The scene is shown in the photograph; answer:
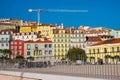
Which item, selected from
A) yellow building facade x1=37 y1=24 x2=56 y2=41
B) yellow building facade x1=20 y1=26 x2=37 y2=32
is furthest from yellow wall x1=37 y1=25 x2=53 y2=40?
yellow building facade x1=20 y1=26 x2=37 y2=32

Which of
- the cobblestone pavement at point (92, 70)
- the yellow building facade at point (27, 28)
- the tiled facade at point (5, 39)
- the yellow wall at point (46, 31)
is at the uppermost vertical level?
the yellow building facade at point (27, 28)

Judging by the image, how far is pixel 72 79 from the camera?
29.0 feet

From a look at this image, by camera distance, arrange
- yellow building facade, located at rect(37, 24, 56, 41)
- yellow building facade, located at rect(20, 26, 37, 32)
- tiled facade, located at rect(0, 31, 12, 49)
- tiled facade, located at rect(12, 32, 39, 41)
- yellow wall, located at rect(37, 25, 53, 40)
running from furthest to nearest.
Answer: yellow building facade, located at rect(20, 26, 37, 32) → yellow building facade, located at rect(37, 24, 56, 41) → yellow wall, located at rect(37, 25, 53, 40) → tiled facade, located at rect(12, 32, 39, 41) → tiled facade, located at rect(0, 31, 12, 49)

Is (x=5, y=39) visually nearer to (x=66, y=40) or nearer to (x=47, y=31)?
(x=47, y=31)

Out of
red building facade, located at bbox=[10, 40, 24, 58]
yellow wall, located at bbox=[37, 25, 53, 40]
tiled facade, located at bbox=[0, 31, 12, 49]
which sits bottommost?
red building facade, located at bbox=[10, 40, 24, 58]

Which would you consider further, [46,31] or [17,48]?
[46,31]

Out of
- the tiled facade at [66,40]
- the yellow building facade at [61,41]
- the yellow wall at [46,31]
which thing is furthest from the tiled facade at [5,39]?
the tiled facade at [66,40]

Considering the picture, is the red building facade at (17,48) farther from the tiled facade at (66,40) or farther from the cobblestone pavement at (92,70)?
the cobblestone pavement at (92,70)

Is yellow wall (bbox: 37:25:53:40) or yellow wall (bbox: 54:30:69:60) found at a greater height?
yellow wall (bbox: 37:25:53:40)

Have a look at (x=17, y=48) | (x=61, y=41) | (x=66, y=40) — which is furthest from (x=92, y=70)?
(x=66, y=40)

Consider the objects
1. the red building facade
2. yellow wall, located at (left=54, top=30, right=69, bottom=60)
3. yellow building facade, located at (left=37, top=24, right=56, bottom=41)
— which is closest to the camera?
the red building facade

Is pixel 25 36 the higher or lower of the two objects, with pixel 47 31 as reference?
lower

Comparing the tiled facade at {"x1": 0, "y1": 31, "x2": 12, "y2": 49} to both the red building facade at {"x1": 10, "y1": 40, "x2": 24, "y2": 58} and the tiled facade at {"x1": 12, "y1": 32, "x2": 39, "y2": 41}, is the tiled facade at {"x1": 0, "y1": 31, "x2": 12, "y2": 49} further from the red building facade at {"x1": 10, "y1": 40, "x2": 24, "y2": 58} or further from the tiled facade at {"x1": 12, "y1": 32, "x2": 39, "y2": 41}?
the tiled facade at {"x1": 12, "y1": 32, "x2": 39, "y2": 41}

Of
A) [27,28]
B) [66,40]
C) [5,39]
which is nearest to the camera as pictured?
[5,39]
